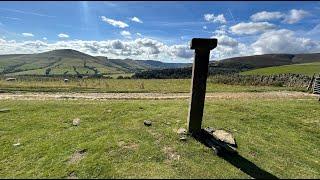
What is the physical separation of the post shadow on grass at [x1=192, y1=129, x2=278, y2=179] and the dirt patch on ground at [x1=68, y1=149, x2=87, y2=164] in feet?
15.4

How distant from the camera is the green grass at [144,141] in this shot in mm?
11109

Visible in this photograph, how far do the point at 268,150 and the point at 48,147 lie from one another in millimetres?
9369

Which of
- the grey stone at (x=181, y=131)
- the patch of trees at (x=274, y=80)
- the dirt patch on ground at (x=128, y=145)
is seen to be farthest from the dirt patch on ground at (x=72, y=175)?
the patch of trees at (x=274, y=80)

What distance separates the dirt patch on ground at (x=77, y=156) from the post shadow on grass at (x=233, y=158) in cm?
468

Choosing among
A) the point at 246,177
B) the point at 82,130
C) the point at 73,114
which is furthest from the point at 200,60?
the point at 73,114

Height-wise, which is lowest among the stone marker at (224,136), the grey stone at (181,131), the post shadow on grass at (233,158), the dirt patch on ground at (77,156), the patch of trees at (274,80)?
the dirt patch on ground at (77,156)

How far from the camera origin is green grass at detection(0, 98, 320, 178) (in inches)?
437

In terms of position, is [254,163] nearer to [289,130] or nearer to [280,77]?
[289,130]

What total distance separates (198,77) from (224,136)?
113 inches

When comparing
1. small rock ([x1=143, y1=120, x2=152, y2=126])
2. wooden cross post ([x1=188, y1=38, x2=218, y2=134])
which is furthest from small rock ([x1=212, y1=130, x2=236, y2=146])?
small rock ([x1=143, y1=120, x2=152, y2=126])

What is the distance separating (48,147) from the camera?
13688 mm

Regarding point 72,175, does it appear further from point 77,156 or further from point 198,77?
point 198,77

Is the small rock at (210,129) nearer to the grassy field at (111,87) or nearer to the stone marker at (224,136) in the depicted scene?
the stone marker at (224,136)

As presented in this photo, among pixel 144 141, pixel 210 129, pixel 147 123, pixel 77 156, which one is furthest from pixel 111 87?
pixel 77 156
